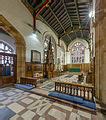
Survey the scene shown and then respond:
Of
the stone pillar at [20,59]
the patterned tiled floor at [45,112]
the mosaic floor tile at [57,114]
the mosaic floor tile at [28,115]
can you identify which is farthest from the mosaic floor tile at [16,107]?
the stone pillar at [20,59]

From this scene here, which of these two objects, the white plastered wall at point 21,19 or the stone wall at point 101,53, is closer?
the stone wall at point 101,53

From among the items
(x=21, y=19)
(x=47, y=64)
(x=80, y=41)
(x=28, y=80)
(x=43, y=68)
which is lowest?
(x=28, y=80)

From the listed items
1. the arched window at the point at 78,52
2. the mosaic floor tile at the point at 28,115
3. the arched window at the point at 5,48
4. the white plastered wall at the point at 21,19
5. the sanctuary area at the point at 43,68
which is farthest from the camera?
the arched window at the point at 78,52

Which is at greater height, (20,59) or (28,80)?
(20,59)

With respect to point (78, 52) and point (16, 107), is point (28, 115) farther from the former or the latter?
point (78, 52)

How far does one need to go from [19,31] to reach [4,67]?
215cm

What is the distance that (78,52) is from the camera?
16.3m

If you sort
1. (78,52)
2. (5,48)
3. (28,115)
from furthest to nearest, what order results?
(78,52)
(5,48)
(28,115)

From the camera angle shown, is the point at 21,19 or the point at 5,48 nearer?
the point at 21,19

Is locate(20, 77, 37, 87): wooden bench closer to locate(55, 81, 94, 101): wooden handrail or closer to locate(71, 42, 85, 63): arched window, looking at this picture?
locate(55, 81, 94, 101): wooden handrail

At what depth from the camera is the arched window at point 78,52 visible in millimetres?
16172

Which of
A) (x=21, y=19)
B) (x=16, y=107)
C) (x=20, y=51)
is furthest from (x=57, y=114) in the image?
(x=21, y=19)

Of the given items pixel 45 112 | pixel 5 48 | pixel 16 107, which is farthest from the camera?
pixel 5 48

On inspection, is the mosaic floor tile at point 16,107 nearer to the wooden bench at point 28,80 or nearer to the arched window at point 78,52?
the wooden bench at point 28,80
